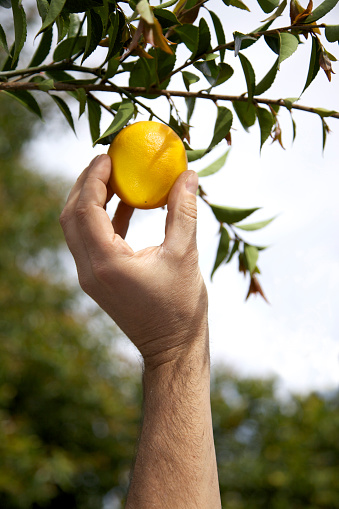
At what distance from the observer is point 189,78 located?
72 cm

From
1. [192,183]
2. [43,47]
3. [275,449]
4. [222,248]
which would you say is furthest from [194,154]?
[275,449]

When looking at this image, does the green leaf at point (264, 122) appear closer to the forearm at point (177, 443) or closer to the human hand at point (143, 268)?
the human hand at point (143, 268)

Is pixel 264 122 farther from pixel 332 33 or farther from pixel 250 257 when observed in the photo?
pixel 250 257

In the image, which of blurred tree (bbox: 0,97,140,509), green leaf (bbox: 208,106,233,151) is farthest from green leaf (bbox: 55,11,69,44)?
blurred tree (bbox: 0,97,140,509)

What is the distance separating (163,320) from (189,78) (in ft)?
1.18

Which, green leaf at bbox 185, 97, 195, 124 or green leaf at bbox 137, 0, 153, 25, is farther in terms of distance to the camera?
green leaf at bbox 185, 97, 195, 124

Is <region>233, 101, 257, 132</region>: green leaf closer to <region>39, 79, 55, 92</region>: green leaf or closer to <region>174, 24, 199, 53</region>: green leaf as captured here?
<region>174, 24, 199, 53</region>: green leaf

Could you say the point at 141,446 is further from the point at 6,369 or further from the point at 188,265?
the point at 6,369

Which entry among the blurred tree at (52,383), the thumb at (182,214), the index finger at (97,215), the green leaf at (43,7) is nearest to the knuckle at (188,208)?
the thumb at (182,214)

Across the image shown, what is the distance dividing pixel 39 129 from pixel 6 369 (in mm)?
3194

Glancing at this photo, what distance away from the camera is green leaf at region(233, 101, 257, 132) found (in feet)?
2.35

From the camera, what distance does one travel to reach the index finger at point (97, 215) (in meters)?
0.74

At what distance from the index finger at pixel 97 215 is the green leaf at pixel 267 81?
0.76ft

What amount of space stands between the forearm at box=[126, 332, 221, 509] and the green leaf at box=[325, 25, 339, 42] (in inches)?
19.2
